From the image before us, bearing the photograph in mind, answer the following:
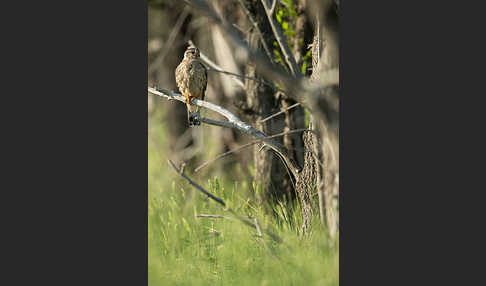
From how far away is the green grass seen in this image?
148 inches

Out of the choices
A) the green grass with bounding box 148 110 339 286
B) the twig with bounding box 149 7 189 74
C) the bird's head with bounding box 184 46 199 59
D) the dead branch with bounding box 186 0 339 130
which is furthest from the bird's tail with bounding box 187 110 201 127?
the dead branch with bounding box 186 0 339 130

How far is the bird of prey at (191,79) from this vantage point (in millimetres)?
4781

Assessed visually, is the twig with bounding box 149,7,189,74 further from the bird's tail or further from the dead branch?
the dead branch

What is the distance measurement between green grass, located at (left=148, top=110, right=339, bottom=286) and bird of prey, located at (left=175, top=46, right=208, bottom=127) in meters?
0.44

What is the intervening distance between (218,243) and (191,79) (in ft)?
5.07

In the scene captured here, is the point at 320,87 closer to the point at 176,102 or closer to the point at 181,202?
the point at 181,202

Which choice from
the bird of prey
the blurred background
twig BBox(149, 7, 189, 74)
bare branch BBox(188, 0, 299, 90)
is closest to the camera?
bare branch BBox(188, 0, 299, 90)

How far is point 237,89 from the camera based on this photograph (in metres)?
5.71

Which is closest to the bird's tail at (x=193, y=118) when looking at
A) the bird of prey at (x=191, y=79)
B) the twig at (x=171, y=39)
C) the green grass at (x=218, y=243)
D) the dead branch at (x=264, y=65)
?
the bird of prey at (x=191, y=79)

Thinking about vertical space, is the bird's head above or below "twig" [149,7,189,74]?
below

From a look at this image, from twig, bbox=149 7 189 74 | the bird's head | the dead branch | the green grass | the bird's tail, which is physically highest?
twig, bbox=149 7 189 74

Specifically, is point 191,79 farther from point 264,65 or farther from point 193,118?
point 264,65

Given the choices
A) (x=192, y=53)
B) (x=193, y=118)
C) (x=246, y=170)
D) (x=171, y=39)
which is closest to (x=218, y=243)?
(x=246, y=170)

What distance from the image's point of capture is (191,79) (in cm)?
483
